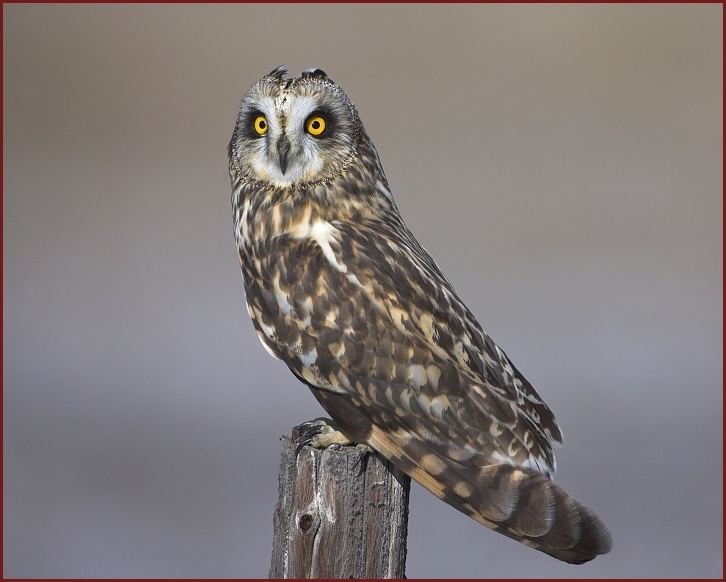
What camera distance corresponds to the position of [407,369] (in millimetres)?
2973

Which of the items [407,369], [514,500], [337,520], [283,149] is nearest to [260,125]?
[283,149]

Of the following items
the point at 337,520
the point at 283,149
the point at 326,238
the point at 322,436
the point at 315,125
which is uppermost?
the point at 315,125

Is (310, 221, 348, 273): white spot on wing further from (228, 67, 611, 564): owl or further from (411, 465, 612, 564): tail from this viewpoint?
(411, 465, 612, 564): tail

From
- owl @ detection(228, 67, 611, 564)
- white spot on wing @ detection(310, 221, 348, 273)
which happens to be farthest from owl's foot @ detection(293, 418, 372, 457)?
white spot on wing @ detection(310, 221, 348, 273)

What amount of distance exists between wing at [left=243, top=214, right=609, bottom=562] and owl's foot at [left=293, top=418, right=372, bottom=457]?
53mm

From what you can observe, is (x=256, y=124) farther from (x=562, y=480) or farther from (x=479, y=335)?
(x=562, y=480)

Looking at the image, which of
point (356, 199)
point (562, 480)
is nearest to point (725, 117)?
point (562, 480)

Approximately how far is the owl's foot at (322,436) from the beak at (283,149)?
783mm

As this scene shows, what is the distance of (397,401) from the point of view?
2.94 m

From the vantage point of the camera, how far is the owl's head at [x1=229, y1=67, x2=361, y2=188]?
318cm

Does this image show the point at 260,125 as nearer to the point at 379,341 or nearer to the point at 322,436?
the point at 379,341

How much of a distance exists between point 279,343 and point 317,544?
1.95 feet

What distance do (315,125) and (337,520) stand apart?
47.3 inches

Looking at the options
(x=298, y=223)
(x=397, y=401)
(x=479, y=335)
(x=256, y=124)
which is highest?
(x=256, y=124)
